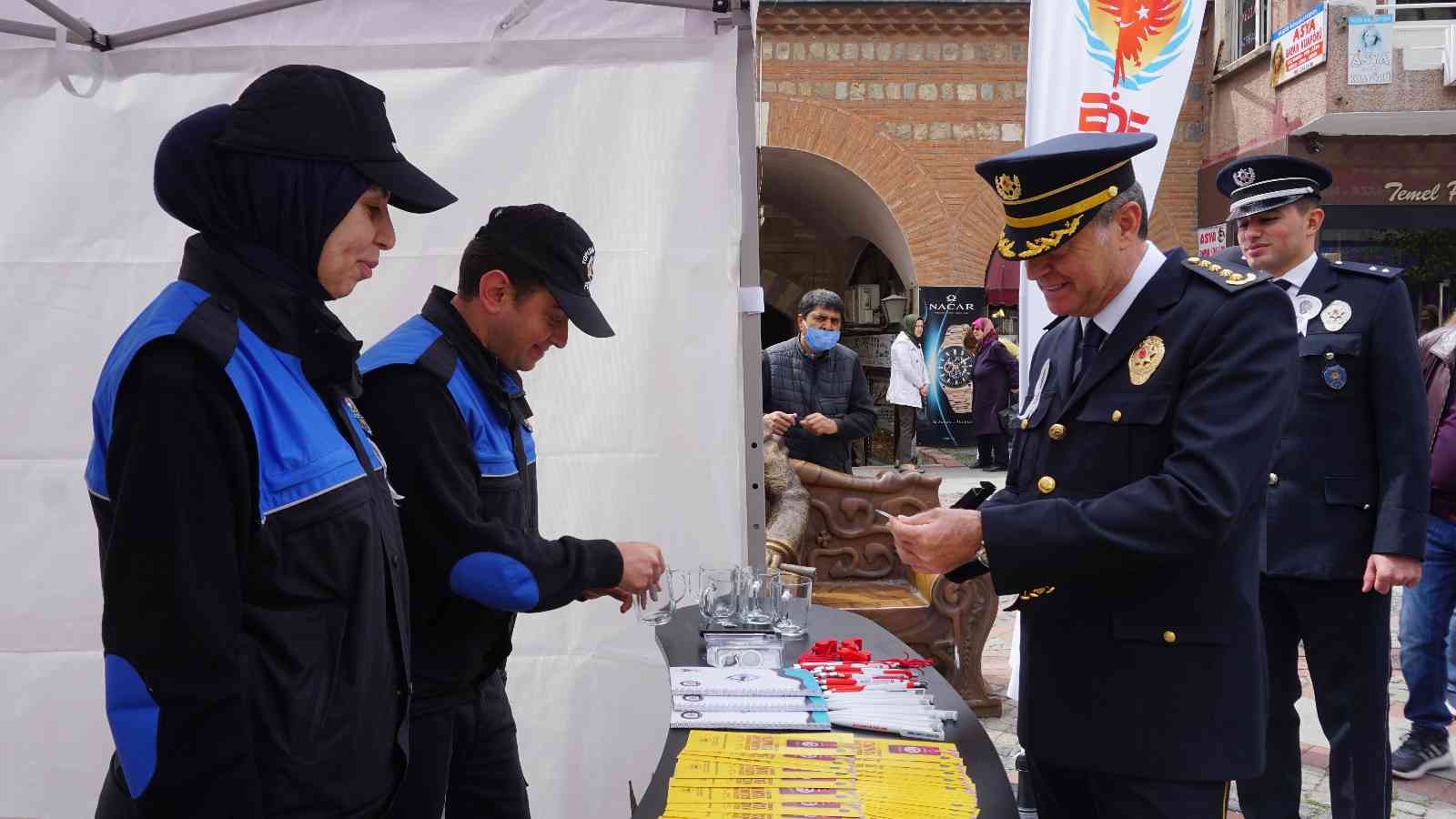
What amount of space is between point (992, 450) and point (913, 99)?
4481 mm

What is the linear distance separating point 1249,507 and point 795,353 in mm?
4029

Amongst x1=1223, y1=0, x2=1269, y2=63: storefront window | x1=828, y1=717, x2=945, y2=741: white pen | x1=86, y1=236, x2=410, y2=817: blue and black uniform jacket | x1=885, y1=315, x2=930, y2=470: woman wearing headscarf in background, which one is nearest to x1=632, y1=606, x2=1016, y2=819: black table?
x1=828, y1=717, x2=945, y2=741: white pen

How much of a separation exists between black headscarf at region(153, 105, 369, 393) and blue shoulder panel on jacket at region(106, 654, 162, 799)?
43 cm

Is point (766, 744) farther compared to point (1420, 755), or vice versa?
point (1420, 755)

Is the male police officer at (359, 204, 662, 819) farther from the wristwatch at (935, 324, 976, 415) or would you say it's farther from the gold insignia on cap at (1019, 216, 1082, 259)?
the wristwatch at (935, 324, 976, 415)

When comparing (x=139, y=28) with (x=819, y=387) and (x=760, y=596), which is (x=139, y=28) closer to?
(x=760, y=596)

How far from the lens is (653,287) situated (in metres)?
3.36

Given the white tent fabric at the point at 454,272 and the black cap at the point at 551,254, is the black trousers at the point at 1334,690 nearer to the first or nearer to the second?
the white tent fabric at the point at 454,272

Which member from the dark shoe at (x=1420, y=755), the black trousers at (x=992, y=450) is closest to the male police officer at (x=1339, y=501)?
the dark shoe at (x=1420, y=755)

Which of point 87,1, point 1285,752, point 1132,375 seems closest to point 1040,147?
point 1132,375

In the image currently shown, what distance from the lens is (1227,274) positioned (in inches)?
74.9

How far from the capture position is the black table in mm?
1680

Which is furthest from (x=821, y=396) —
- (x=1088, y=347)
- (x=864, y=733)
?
(x=864, y=733)

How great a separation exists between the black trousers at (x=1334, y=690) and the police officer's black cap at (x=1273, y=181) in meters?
1.05
